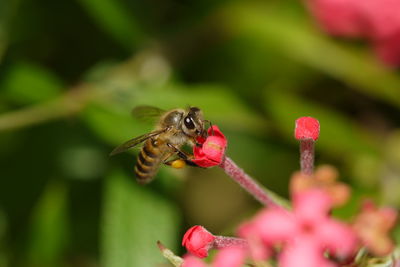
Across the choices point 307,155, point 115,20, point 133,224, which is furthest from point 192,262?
point 115,20

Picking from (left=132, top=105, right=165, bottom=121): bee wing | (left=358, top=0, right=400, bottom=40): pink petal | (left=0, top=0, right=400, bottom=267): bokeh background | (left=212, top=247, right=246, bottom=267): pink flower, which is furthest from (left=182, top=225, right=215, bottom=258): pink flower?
(left=358, top=0, right=400, bottom=40): pink petal

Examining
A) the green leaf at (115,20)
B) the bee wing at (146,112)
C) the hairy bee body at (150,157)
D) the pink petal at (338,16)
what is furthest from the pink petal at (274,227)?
the pink petal at (338,16)

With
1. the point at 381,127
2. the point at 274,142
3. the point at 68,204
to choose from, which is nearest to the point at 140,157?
the point at 68,204

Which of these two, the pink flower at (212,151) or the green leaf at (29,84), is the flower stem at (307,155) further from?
the green leaf at (29,84)

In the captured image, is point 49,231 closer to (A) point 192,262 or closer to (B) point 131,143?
(B) point 131,143

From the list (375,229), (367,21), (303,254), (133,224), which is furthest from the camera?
(367,21)

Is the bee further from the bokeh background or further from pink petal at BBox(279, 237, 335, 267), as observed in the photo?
pink petal at BBox(279, 237, 335, 267)

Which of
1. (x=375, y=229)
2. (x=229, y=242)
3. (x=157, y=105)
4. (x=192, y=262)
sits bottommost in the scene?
(x=192, y=262)
